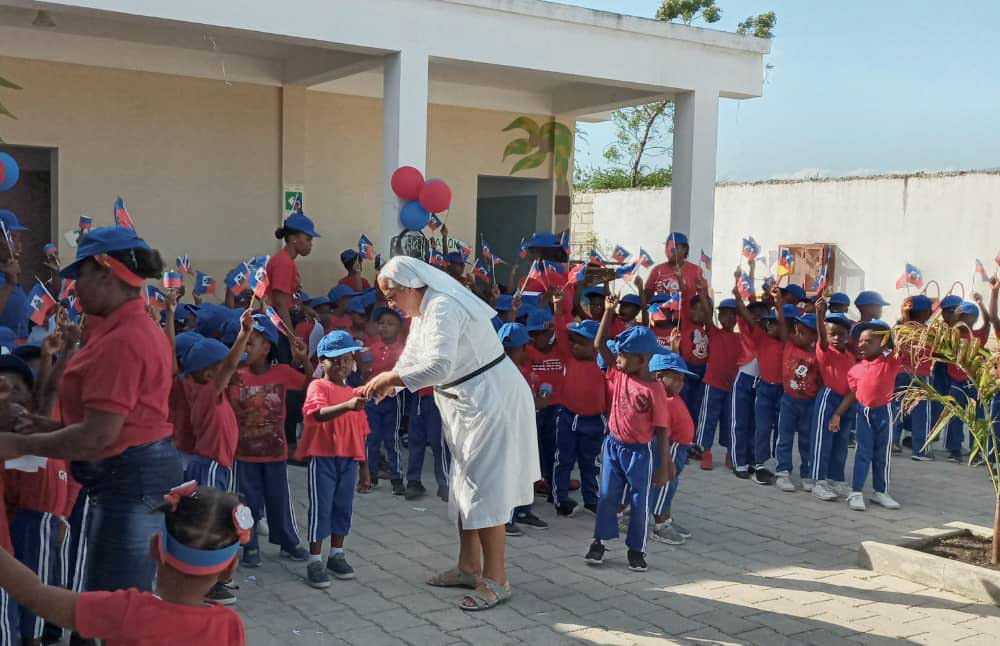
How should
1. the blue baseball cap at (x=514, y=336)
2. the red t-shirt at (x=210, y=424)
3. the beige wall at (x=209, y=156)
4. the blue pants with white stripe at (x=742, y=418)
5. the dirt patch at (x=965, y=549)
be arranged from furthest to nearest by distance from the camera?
the beige wall at (x=209, y=156)
the blue pants with white stripe at (x=742, y=418)
the blue baseball cap at (x=514, y=336)
the dirt patch at (x=965, y=549)
the red t-shirt at (x=210, y=424)

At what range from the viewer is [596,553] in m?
5.69

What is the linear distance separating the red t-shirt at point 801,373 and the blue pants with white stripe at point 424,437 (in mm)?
2824

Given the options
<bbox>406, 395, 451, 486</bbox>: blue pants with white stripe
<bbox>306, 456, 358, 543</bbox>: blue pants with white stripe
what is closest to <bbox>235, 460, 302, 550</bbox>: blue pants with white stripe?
<bbox>306, 456, 358, 543</bbox>: blue pants with white stripe

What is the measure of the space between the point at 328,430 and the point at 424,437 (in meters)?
2.11

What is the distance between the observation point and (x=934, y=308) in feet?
30.1

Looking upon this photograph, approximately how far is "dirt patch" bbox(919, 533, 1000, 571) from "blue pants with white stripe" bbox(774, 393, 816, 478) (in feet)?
5.39

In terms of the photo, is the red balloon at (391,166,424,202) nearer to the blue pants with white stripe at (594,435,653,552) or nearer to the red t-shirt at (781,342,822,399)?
the red t-shirt at (781,342,822,399)

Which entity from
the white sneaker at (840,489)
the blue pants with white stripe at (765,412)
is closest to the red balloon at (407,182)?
the blue pants with white stripe at (765,412)

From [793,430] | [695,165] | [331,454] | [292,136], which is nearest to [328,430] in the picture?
[331,454]

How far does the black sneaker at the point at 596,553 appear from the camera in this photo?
18.7 feet

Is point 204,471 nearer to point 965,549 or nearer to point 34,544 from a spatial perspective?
point 34,544

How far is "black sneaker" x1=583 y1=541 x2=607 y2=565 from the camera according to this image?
569cm

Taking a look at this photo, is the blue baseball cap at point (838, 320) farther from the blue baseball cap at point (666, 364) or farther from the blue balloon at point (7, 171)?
the blue balloon at point (7, 171)

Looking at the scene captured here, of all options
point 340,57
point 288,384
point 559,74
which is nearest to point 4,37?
point 340,57
